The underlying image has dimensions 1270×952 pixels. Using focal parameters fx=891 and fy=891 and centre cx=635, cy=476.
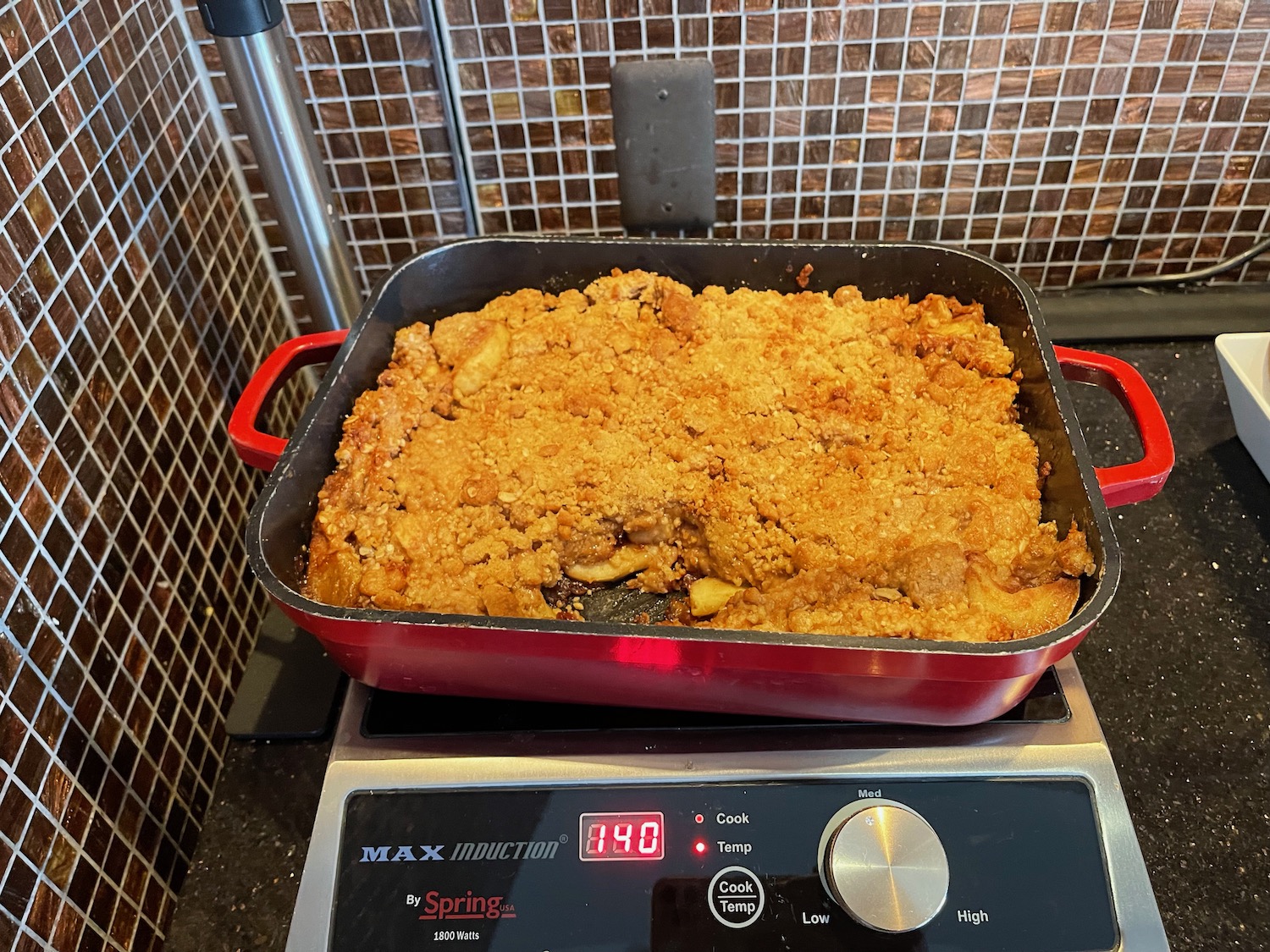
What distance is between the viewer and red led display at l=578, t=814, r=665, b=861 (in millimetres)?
567

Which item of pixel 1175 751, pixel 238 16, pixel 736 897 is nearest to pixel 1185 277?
pixel 1175 751

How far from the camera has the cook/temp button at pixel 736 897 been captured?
544 mm

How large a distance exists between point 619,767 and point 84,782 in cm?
36

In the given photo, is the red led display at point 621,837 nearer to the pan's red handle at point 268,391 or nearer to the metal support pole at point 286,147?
the pan's red handle at point 268,391

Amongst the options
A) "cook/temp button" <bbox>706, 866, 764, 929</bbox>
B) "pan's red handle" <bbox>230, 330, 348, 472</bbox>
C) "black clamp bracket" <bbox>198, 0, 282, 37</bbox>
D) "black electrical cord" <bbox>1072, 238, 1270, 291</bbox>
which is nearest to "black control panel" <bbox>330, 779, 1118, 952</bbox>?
"cook/temp button" <bbox>706, 866, 764, 929</bbox>

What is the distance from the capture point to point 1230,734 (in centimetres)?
66

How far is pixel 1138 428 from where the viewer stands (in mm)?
646

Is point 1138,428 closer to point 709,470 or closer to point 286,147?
point 709,470

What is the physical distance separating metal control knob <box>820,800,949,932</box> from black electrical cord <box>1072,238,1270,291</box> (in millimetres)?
762

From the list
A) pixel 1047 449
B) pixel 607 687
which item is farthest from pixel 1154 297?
pixel 607 687

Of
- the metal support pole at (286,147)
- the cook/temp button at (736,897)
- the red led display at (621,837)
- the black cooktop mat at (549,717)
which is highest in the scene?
the metal support pole at (286,147)

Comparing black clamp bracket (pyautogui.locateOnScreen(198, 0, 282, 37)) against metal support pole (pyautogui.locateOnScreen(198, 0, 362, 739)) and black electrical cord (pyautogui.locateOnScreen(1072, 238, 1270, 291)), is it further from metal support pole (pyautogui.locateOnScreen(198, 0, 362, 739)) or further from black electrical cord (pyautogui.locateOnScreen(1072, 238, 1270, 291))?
black electrical cord (pyautogui.locateOnScreen(1072, 238, 1270, 291))

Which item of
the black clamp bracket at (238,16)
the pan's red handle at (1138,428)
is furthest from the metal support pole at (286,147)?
the pan's red handle at (1138,428)

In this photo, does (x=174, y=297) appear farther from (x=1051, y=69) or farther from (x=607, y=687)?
(x=1051, y=69)
